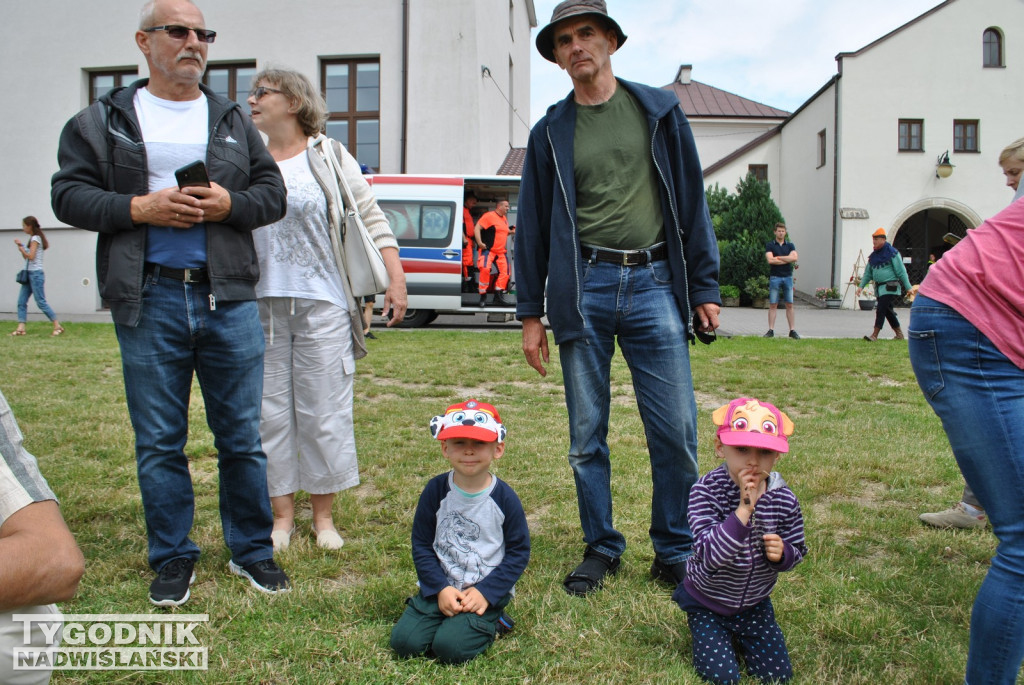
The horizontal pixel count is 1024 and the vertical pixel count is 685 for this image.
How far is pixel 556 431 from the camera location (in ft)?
19.4

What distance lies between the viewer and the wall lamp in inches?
973

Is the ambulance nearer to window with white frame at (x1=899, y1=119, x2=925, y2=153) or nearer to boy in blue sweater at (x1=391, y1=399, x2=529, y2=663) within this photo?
boy in blue sweater at (x1=391, y1=399, x2=529, y2=663)

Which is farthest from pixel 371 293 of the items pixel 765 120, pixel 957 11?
pixel 765 120

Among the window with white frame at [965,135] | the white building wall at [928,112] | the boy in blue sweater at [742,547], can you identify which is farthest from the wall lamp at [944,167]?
the boy in blue sweater at [742,547]

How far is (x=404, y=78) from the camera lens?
57.9 ft

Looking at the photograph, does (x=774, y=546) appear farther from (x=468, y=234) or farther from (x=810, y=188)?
(x=810, y=188)

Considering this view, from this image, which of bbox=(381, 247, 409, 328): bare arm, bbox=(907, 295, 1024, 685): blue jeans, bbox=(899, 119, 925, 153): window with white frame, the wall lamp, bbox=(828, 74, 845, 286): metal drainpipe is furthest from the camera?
bbox=(828, 74, 845, 286): metal drainpipe

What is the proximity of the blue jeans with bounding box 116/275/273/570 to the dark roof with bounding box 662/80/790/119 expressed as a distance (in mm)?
36943

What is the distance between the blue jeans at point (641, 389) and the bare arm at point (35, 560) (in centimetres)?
196

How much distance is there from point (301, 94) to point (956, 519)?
12.0ft

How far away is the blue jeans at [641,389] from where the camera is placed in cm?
306

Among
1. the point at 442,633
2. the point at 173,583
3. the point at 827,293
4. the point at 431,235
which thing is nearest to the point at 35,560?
the point at 442,633

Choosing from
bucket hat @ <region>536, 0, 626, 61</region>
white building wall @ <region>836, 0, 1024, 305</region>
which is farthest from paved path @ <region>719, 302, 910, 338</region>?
bucket hat @ <region>536, 0, 626, 61</region>

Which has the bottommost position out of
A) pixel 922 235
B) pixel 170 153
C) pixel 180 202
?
pixel 180 202
